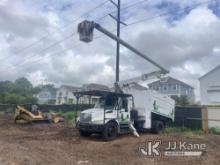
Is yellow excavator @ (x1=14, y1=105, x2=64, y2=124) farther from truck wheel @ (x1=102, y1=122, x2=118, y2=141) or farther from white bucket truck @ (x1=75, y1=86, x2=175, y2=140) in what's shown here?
truck wheel @ (x1=102, y1=122, x2=118, y2=141)

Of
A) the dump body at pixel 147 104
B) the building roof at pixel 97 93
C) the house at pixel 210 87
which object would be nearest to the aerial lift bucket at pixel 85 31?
the building roof at pixel 97 93

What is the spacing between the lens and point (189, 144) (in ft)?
A: 38.2

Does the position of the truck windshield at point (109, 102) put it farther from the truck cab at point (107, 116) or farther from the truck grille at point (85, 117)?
the truck grille at point (85, 117)

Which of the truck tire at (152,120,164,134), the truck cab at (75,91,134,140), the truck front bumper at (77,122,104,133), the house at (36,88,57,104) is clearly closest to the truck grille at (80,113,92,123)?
the truck cab at (75,91,134,140)

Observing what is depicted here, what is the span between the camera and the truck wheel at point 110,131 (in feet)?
42.1

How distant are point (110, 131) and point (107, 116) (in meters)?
0.70

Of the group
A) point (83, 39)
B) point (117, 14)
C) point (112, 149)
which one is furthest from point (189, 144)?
point (117, 14)

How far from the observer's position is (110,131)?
1313cm

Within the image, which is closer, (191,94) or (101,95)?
(101,95)

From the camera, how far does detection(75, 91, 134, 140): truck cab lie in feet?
42.6

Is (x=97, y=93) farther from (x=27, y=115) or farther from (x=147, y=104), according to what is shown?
(x=27, y=115)

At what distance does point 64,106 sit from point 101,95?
1922 centimetres

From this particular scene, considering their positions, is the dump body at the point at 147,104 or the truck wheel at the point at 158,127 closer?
the dump body at the point at 147,104

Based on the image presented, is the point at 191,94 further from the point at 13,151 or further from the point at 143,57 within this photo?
the point at 13,151
